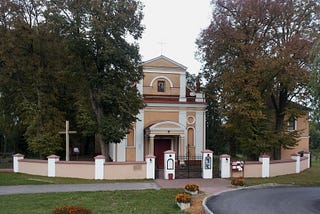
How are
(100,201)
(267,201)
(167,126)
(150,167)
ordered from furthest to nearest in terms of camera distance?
1. (167,126)
2. (150,167)
3. (267,201)
4. (100,201)

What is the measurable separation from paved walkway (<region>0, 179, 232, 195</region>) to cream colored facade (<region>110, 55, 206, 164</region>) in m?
8.99

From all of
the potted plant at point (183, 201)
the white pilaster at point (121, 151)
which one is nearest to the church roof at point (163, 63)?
the white pilaster at point (121, 151)

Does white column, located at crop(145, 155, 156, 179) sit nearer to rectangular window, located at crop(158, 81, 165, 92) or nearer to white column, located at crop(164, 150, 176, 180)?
white column, located at crop(164, 150, 176, 180)

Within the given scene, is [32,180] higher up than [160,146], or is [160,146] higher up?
[160,146]

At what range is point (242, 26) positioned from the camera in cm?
2797

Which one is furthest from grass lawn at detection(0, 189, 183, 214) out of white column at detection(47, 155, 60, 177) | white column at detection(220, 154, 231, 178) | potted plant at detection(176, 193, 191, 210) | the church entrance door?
the church entrance door

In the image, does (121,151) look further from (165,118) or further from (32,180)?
(32,180)

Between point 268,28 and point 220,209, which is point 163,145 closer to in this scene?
point 268,28

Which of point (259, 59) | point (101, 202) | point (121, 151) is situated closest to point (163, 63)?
point (121, 151)

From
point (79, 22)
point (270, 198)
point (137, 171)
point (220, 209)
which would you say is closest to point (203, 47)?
point (79, 22)

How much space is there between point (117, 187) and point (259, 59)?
542 inches

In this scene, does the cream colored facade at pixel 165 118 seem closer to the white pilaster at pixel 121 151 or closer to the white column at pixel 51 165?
the white pilaster at pixel 121 151

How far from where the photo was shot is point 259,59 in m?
25.7

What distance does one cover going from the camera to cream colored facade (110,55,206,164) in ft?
97.7
